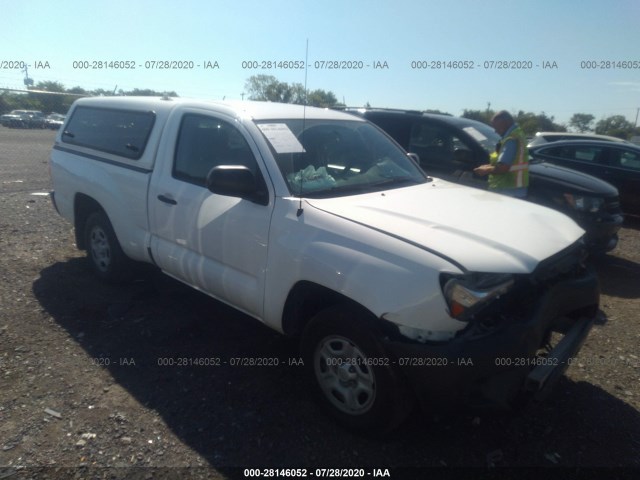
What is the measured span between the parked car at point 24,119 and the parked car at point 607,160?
119 ft

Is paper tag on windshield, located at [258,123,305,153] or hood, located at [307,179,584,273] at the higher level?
paper tag on windshield, located at [258,123,305,153]

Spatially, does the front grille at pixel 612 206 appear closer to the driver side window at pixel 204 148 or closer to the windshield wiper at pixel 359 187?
the windshield wiper at pixel 359 187

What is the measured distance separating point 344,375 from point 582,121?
192 ft

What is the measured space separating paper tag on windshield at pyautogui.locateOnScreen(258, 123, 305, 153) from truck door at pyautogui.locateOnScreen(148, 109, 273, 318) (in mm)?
139

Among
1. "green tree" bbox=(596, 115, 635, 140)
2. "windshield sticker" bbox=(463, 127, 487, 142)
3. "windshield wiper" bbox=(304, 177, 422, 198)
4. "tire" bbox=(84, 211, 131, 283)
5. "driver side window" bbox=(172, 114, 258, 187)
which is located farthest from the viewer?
"green tree" bbox=(596, 115, 635, 140)

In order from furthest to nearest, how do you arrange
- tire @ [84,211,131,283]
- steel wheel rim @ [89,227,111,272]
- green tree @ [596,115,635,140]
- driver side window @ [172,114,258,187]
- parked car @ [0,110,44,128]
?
green tree @ [596,115,635,140] < parked car @ [0,110,44,128] < steel wheel rim @ [89,227,111,272] < tire @ [84,211,131,283] < driver side window @ [172,114,258,187]

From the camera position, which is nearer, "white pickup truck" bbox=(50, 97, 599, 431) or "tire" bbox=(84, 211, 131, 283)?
"white pickup truck" bbox=(50, 97, 599, 431)

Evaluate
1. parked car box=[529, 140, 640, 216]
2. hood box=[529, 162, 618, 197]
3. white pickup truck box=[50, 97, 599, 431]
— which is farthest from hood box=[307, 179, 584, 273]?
parked car box=[529, 140, 640, 216]

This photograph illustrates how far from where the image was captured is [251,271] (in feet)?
10.3

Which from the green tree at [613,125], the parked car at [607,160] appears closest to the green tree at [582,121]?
the green tree at [613,125]

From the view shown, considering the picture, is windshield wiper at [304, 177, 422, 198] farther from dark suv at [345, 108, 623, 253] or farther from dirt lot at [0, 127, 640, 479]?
dark suv at [345, 108, 623, 253]

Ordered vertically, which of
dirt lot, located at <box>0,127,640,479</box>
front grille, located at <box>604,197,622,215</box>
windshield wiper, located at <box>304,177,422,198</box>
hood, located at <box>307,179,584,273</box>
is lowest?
dirt lot, located at <box>0,127,640,479</box>

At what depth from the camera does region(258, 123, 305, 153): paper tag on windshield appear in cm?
322

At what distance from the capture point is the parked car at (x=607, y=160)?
27.3ft
